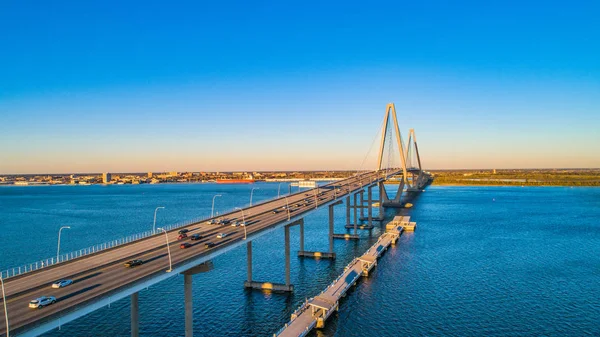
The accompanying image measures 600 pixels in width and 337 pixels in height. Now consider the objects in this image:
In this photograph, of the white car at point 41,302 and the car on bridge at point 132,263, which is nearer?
the white car at point 41,302

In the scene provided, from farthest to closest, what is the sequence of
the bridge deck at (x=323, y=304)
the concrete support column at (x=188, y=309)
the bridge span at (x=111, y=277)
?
the bridge deck at (x=323, y=304) → the concrete support column at (x=188, y=309) → the bridge span at (x=111, y=277)

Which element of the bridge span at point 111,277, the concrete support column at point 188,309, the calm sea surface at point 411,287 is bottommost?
the calm sea surface at point 411,287

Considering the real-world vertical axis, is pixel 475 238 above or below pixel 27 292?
below

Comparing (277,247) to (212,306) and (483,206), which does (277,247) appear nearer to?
(212,306)

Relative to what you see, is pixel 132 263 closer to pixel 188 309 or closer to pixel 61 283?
pixel 61 283

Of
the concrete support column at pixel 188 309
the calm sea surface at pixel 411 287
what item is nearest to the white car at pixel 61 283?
the concrete support column at pixel 188 309

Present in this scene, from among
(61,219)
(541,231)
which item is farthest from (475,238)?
(61,219)

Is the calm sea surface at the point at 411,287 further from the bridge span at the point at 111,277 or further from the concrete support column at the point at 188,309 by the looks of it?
the bridge span at the point at 111,277

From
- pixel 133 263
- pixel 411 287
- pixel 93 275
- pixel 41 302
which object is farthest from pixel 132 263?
pixel 411 287
